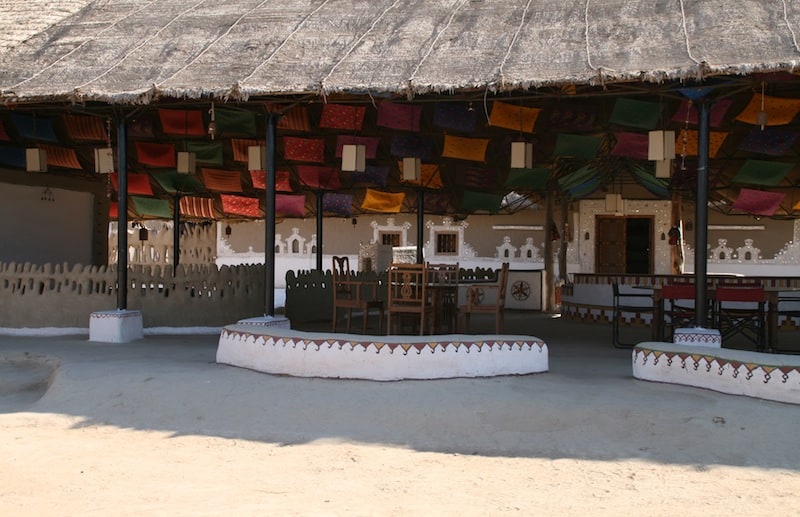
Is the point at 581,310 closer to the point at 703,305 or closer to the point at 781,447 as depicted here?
the point at 703,305

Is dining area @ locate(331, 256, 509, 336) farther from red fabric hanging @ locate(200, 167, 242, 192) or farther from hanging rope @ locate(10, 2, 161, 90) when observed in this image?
red fabric hanging @ locate(200, 167, 242, 192)

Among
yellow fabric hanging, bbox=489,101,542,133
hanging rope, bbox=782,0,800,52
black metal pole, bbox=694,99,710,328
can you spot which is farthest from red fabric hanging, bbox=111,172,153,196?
hanging rope, bbox=782,0,800,52

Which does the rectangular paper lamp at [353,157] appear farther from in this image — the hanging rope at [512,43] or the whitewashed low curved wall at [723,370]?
the whitewashed low curved wall at [723,370]

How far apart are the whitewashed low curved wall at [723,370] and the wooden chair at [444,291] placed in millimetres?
2734

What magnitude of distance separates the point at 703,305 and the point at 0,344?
8.42m

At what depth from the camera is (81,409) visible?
6.91 m

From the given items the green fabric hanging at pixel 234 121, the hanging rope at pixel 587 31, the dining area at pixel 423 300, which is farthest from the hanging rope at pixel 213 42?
the hanging rope at pixel 587 31

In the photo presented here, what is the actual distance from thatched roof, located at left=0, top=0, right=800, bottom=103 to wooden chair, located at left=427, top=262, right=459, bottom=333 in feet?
8.01

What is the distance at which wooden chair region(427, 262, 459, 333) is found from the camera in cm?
953

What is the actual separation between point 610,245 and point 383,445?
13.3 m

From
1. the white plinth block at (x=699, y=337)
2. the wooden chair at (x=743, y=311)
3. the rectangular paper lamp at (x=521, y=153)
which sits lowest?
A: the white plinth block at (x=699, y=337)

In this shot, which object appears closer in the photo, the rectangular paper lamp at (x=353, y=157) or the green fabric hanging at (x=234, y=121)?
the rectangular paper lamp at (x=353, y=157)

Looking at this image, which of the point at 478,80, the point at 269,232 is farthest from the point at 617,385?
the point at 269,232

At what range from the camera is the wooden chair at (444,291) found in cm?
953
